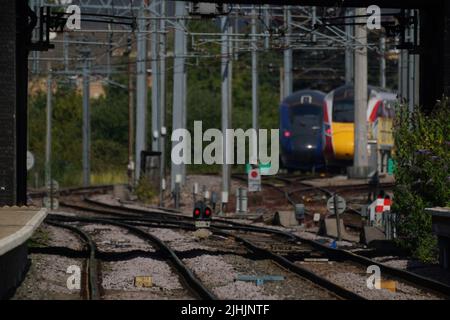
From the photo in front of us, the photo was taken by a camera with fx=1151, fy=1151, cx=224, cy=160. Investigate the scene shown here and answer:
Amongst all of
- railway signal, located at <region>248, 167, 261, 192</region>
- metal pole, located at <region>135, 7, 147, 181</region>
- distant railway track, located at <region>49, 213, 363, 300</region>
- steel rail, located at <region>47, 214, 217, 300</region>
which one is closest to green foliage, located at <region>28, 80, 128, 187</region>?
metal pole, located at <region>135, 7, 147, 181</region>

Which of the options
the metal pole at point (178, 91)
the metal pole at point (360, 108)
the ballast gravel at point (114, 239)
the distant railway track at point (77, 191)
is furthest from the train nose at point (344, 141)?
the ballast gravel at point (114, 239)

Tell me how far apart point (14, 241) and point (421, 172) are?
9685 mm

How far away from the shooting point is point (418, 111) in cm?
2083

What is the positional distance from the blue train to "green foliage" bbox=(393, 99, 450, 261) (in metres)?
29.9

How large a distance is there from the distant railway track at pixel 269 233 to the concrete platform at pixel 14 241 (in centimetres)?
393

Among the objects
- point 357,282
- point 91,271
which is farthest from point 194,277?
point 357,282

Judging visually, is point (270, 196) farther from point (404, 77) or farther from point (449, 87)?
point (449, 87)

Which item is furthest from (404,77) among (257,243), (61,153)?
(61,153)

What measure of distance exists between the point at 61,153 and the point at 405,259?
164 feet

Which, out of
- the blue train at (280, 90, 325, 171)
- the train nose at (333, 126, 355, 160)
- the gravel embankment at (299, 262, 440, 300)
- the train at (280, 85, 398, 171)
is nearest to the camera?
the gravel embankment at (299, 262, 440, 300)

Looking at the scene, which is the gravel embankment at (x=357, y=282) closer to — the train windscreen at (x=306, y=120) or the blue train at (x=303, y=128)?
the blue train at (x=303, y=128)

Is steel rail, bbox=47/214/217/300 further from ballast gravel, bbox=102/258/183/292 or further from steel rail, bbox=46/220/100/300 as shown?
steel rail, bbox=46/220/100/300

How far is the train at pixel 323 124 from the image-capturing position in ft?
162

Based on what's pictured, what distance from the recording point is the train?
49375 mm
